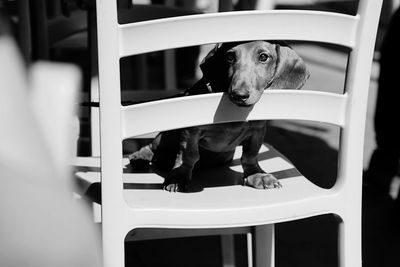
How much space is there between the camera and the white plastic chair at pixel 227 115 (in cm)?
146

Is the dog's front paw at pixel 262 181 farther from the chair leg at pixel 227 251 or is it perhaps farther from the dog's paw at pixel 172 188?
the chair leg at pixel 227 251

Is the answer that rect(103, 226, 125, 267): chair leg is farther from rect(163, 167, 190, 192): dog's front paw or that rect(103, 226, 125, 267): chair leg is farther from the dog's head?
the dog's head

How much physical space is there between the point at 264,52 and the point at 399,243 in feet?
4.51

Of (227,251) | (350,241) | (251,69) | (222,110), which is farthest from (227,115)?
(227,251)

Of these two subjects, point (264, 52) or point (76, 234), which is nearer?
point (76, 234)

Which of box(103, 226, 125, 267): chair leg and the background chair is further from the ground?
the background chair

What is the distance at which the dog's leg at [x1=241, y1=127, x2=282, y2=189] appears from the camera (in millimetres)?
1745

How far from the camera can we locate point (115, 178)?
4.99ft

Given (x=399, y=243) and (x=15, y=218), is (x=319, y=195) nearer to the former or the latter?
(x=15, y=218)

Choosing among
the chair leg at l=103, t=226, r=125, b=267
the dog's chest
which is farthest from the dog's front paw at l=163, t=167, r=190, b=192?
the chair leg at l=103, t=226, r=125, b=267

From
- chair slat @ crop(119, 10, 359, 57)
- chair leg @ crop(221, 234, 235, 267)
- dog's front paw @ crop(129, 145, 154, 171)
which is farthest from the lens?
chair leg @ crop(221, 234, 235, 267)

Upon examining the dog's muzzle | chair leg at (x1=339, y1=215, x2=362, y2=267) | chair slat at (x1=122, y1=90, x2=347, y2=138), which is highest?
the dog's muzzle

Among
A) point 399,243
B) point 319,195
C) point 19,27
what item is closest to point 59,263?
point 319,195

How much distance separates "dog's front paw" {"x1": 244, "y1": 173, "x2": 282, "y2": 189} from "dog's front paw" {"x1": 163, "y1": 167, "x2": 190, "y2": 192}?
5.6 inches
